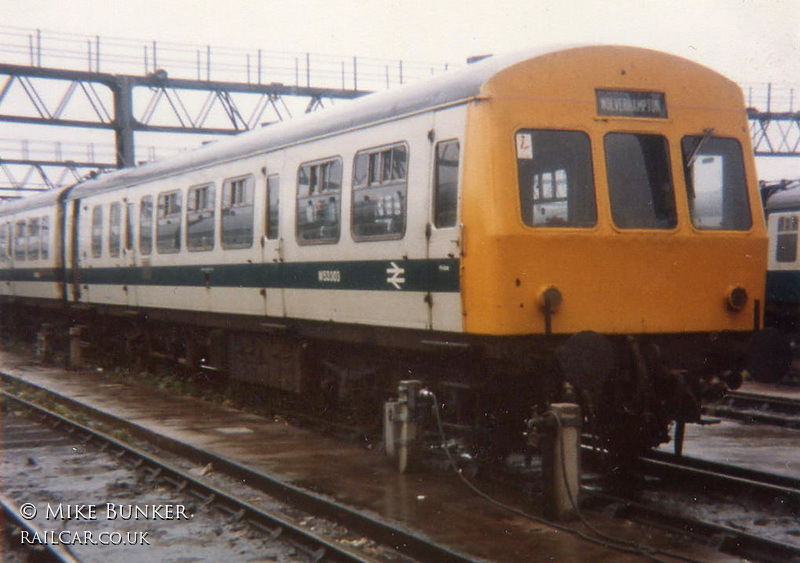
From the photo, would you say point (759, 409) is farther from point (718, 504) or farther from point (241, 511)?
point (241, 511)

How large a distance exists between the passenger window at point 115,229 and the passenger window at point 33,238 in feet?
17.6

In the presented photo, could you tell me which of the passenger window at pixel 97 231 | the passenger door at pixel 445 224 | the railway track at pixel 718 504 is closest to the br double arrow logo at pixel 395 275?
the passenger door at pixel 445 224

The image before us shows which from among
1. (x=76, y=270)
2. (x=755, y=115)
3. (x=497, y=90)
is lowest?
(x=76, y=270)

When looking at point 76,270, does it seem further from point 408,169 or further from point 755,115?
point 755,115

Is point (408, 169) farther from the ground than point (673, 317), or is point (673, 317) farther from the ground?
point (408, 169)

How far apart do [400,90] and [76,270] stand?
12123mm

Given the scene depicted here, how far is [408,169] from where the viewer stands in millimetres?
9008

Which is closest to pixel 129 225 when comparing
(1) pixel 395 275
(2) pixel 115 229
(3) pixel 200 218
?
(2) pixel 115 229

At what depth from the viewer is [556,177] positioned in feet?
27.1

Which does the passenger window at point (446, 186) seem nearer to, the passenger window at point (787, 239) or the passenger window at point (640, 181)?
the passenger window at point (640, 181)

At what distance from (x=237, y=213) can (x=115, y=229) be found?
18.1ft

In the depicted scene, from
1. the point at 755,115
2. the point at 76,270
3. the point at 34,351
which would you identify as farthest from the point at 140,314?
the point at 755,115

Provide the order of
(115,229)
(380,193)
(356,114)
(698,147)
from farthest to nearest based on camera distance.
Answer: (115,229) < (356,114) < (380,193) < (698,147)

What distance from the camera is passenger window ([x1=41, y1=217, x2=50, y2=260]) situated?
21594 mm
